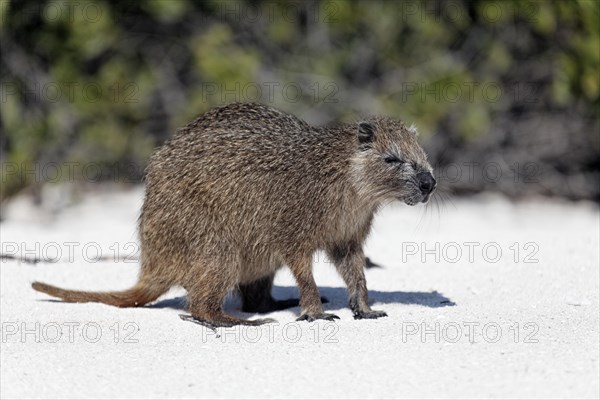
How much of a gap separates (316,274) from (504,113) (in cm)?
487

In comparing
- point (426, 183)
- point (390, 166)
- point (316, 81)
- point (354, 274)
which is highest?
point (316, 81)

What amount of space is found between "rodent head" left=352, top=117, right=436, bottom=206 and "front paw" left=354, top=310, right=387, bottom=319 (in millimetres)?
671

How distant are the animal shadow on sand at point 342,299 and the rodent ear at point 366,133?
1.01 m

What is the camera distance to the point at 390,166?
6246 mm

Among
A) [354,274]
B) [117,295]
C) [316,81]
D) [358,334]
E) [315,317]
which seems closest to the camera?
[358,334]

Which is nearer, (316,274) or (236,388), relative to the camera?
(236,388)

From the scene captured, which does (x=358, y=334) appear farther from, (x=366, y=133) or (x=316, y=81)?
(x=316, y=81)

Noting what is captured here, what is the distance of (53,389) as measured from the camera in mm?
4598

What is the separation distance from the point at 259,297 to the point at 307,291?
24.7 inches

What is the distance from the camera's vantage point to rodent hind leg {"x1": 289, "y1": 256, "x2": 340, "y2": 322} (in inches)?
239

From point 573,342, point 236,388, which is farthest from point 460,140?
point 236,388

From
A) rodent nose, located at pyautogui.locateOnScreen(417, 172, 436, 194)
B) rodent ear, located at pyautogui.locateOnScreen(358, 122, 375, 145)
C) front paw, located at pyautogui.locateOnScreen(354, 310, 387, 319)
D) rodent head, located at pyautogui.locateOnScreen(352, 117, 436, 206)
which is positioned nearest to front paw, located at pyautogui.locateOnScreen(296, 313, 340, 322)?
front paw, located at pyautogui.locateOnScreen(354, 310, 387, 319)


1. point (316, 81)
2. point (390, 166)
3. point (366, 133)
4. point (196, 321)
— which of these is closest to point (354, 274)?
point (390, 166)

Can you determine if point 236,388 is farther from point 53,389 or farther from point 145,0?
point 145,0
